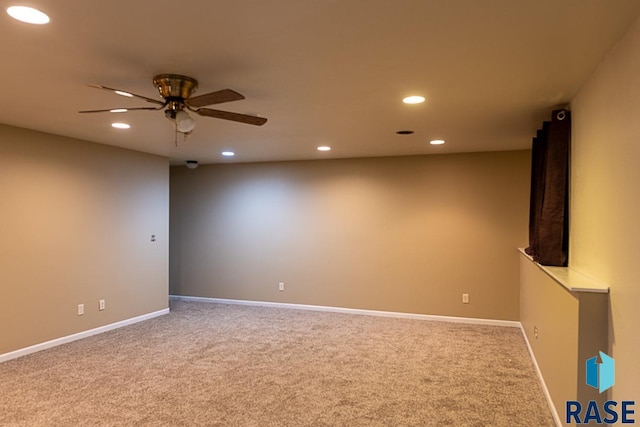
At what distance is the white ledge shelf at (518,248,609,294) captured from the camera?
2168 millimetres

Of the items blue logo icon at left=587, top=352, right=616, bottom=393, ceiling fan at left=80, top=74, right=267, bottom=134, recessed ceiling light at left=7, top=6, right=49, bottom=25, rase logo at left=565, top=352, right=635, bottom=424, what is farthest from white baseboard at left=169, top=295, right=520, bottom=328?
recessed ceiling light at left=7, top=6, right=49, bottom=25

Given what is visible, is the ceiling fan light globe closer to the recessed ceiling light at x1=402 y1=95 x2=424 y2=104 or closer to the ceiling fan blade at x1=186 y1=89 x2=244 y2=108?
the ceiling fan blade at x1=186 y1=89 x2=244 y2=108

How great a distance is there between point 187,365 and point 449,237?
11.9 ft

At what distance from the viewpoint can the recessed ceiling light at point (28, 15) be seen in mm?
1684

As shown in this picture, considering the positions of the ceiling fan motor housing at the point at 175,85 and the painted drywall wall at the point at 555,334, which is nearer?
the painted drywall wall at the point at 555,334

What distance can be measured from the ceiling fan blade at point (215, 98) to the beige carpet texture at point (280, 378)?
2.14 meters

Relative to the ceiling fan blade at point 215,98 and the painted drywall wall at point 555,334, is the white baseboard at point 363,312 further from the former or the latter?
the ceiling fan blade at point 215,98

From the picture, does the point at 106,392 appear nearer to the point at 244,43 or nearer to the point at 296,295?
the point at 244,43

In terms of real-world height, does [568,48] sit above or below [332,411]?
above

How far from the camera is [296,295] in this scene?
638 centimetres

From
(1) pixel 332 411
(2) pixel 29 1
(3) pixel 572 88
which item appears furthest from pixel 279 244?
(2) pixel 29 1

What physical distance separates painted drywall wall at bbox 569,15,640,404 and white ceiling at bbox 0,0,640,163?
16 cm

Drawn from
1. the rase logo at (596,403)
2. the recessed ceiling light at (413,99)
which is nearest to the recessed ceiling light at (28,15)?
the recessed ceiling light at (413,99)

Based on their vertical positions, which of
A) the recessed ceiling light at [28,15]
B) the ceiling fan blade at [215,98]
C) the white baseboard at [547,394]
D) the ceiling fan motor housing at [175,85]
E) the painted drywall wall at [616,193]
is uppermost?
the recessed ceiling light at [28,15]
